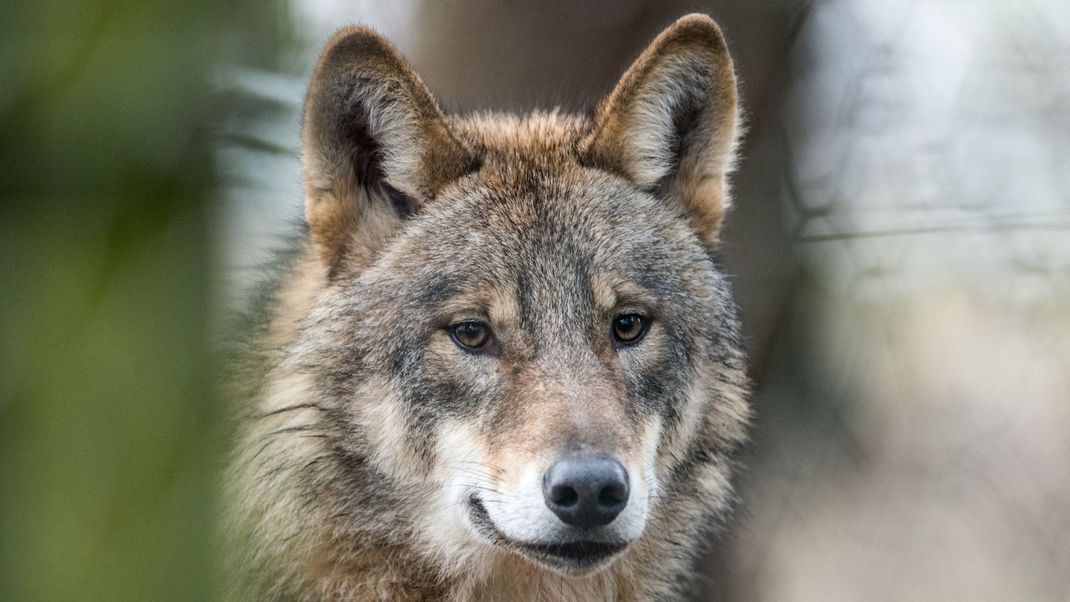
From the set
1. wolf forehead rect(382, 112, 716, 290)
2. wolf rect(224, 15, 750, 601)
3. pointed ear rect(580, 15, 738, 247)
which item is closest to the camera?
wolf rect(224, 15, 750, 601)

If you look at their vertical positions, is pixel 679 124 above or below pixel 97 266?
above

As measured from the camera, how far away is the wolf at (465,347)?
2268 mm

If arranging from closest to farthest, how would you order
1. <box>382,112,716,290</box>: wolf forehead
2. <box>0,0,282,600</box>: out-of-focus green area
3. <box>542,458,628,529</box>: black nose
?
<box>0,0,282,600</box>: out-of-focus green area < <box>542,458,628,529</box>: black nose < <box>382,112,716,290</box>: wolf forehead

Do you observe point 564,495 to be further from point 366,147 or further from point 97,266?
point 97,266

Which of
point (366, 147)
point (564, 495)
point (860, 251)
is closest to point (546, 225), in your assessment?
point (366, 147)

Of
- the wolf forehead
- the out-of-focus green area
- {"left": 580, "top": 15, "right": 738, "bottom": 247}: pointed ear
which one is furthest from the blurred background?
{"left": 580, "top": 15, "right": 738, "bottom": 247}: pointed ear

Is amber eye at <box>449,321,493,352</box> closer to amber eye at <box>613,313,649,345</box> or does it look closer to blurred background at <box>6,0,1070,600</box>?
amber eye at <box>613,313,649,345</box>

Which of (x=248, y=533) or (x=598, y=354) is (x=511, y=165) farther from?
(x=248, y=533)

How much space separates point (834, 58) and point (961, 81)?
1.81ft

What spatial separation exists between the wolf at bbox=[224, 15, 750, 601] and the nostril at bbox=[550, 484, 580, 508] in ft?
0.35

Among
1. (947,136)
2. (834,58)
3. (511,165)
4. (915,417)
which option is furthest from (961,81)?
(511,165)

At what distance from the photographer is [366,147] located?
2.50 meters

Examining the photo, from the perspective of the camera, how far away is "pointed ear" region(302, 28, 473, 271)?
7.56 ft

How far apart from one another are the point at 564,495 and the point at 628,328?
0.59 metres
